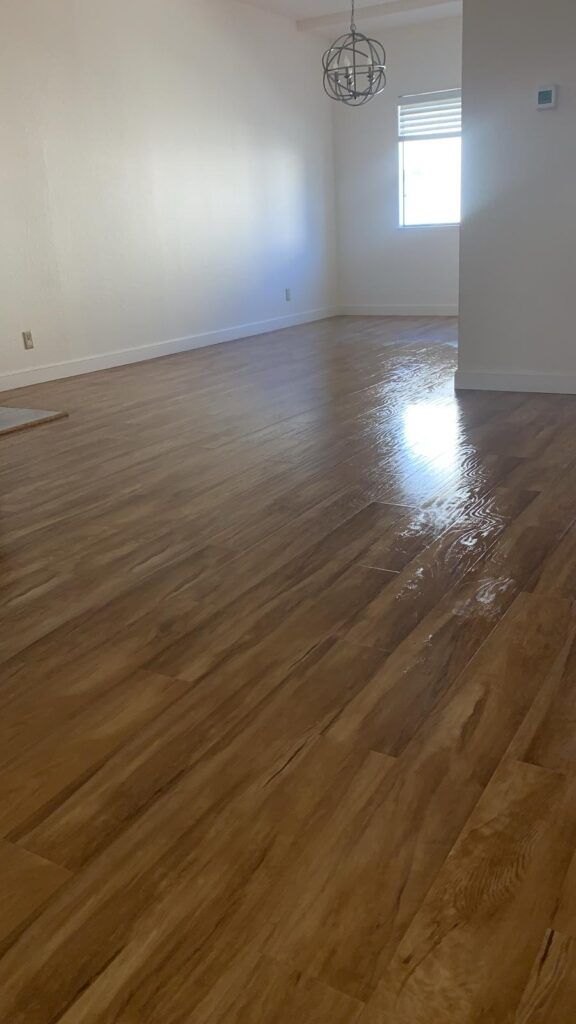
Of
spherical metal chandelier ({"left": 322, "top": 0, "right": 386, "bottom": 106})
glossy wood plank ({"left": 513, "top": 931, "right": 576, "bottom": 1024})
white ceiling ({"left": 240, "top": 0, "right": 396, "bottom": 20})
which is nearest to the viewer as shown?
glossy wood plank ({"left": 513, "top": 931, "right": 576, "bottom": 1024})

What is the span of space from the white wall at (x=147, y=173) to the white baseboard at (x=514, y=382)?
2.78 m

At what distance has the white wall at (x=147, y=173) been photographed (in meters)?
5.02

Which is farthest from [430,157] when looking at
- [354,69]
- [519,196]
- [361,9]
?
[519,196]

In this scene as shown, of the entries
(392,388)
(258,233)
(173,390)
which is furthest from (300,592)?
(258,233)

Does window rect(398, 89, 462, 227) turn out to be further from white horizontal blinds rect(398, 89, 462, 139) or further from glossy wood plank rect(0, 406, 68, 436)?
glossy wood plank rect(0, 406, 68, 436)

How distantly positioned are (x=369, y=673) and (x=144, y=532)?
109cm

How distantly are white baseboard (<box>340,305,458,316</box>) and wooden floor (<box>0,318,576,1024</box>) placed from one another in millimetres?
5266

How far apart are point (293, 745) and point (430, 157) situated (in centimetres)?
750

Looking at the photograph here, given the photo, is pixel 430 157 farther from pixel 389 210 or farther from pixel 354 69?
pixel 354 69

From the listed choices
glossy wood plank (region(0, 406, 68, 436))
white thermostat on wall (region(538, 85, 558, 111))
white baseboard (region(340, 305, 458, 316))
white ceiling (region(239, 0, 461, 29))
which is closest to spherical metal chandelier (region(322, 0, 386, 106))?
white ceiling (region(239, 0, 461, 29))

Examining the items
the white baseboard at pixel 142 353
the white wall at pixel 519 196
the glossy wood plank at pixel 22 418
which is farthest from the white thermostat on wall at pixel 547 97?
the white baseboard at pixel 142 353

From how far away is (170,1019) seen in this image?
90 centimetres

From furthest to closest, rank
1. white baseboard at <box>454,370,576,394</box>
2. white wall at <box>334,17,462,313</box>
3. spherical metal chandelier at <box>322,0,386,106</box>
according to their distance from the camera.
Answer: white wall at <box>334,17,462,313</box> < spherical metal chandelier at <box>322,0,386,106</box> < white baseboard at <box>454,370,576,394</box>

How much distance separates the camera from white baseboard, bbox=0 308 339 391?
522cm
